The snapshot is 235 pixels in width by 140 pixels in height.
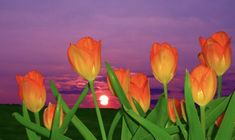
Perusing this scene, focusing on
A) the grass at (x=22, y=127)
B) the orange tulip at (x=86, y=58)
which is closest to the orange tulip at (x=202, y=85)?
the orange tulip at (x=86, y=58)

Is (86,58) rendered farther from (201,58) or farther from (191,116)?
(201,58)

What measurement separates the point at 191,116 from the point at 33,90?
0.79 meters

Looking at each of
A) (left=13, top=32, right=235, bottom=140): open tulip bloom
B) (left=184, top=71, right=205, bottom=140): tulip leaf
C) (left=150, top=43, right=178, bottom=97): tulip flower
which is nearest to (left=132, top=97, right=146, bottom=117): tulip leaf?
(left=13, top=32, right=235, bottom=140): open tulip bloom

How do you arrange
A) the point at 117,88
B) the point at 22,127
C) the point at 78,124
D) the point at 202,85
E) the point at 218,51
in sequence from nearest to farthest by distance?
the point at 202,85 < the point at 117,88 < the point at 218,51 < the point at 78,124 < the point at 22,127

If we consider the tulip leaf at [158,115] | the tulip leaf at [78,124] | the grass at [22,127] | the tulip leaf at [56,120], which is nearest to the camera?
the tulip leaf at [158,115]

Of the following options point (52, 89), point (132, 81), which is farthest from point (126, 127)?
point (52, 89)

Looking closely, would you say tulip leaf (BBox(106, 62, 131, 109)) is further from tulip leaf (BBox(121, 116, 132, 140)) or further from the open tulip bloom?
tulip leaf (BBox(121, 116, 132, 140))

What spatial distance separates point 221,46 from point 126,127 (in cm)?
60

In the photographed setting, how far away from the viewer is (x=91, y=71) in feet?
6.90

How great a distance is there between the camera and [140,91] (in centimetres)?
213

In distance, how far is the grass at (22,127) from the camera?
1121 cm

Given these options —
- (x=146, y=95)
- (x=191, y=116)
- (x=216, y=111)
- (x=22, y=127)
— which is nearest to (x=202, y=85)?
(x=191, y=116)

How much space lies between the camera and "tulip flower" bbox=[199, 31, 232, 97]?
7.05 ft

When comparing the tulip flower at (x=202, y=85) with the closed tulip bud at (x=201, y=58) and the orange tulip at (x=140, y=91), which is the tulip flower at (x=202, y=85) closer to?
the orange tulip at (x=140, y=91)
